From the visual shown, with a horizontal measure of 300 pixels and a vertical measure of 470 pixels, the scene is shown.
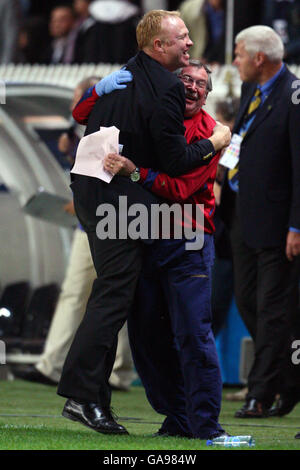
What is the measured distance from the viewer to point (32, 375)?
30.2 feet

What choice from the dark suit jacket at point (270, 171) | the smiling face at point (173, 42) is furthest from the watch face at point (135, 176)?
the dark suit jacket at point (270, 171)

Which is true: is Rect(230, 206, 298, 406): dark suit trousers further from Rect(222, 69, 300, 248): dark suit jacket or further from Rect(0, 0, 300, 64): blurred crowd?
Rect(0, 0, 300, 64): blurred crowd

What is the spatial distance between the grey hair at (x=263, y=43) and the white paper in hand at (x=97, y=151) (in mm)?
2367

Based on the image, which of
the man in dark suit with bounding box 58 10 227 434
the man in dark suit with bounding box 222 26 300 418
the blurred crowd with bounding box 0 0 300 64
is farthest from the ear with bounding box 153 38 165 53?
the blurred crowd with bounding box 0 0 300 64

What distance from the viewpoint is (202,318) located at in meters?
5.38

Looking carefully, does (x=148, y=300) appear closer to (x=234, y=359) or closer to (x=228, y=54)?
(x=234, y=359)

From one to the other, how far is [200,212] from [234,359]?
13.2 feet

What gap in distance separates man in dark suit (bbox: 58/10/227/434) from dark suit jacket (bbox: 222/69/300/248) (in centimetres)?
185

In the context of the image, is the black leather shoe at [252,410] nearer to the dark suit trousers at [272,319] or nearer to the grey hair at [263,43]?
the dark suit trousers at [272,319]

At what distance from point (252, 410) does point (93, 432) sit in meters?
1.64

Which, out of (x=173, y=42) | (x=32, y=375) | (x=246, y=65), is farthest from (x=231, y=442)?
(x=32, y=375)

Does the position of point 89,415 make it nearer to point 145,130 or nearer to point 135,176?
point 135,176

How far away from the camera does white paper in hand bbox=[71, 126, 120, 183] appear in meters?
5.35

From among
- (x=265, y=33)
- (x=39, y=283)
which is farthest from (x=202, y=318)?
(x=39, y=283)
